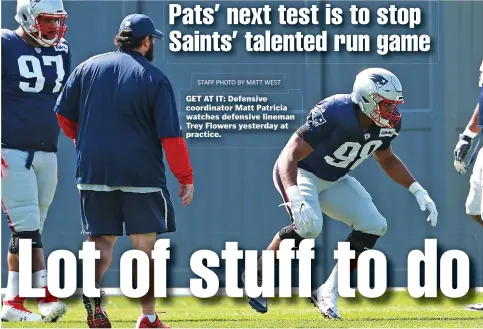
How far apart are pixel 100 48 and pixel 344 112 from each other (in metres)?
2.87

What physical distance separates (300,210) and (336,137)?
19.0 inches

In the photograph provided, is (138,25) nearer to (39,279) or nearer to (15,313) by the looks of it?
(39,279)

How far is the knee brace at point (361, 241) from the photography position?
7.59 m

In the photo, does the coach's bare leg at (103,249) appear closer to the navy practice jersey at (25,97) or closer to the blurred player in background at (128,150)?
the blurred player in background at (128,150)

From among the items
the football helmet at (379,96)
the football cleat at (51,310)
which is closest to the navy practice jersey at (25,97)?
the football cleat at (51,310)

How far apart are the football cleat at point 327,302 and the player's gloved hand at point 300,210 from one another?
0.46 m

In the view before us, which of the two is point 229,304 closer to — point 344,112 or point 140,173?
point 344,112

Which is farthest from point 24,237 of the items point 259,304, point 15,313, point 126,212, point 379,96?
point 379,96

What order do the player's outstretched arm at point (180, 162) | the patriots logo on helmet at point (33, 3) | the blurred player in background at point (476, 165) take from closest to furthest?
the player's outstretched arm at point (180, 162), the patriots logo on helmet at point (33, 3), the blurred player in background at point (476, 165)

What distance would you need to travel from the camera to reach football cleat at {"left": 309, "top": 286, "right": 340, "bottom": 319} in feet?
24.5

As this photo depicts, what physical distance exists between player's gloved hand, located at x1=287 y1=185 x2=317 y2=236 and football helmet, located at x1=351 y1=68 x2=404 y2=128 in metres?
0.60

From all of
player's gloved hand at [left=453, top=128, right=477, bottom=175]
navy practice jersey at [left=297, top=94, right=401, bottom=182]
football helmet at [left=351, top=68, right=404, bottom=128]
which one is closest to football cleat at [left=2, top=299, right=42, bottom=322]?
navy practice jersey at [left=297, top=94, right=401, bottom=182]

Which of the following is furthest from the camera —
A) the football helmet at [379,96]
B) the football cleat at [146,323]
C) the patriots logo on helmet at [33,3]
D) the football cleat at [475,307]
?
the football cleat at [475,307]

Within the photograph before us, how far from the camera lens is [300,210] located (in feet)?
23.8
